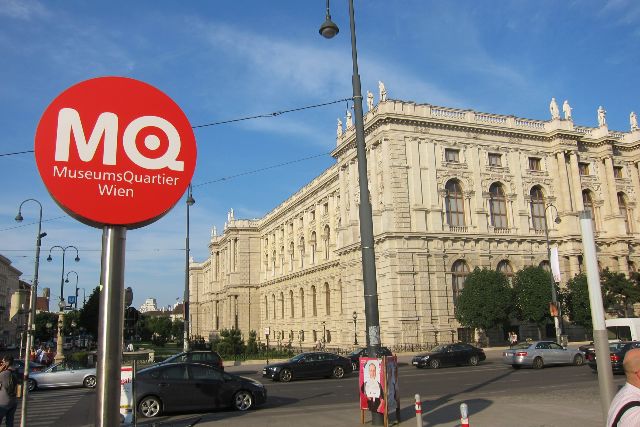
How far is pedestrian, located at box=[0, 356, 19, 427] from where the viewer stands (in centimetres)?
1020

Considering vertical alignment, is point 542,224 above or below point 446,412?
above

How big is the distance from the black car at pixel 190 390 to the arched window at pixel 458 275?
31797 millimetres

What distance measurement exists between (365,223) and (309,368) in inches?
612

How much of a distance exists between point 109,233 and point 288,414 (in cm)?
1266

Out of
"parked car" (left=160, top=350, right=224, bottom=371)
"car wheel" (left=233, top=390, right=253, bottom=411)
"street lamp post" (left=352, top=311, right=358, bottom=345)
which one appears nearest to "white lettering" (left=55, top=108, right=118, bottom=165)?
"car wheel" (left=233, top=390, right=253, bottom=411)

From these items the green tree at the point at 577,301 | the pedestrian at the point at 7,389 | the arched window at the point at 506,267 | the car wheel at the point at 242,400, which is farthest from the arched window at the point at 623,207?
the pedestrian at the point at 7,389

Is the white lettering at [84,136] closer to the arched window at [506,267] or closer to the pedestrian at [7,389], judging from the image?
the pedestrian at [7,389]

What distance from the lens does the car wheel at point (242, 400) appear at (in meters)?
16.4

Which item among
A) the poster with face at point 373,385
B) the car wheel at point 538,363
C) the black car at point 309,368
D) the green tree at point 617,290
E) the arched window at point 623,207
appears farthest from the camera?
the arched window at point 623,207

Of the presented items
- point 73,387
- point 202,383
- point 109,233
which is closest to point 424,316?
point 73,387

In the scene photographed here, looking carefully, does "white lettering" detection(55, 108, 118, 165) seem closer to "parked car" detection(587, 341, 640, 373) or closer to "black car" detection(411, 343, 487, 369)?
"parked car" detection(587, 341, 640, 373)

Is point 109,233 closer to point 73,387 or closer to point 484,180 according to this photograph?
point 73,387

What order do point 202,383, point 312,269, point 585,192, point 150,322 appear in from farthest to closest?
point 150,322 → point 312,269 → point 585,192 → point 202,383

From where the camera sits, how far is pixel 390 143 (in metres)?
45.9
